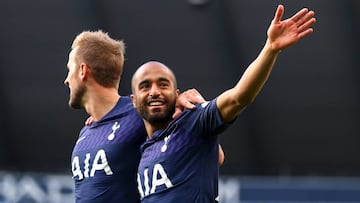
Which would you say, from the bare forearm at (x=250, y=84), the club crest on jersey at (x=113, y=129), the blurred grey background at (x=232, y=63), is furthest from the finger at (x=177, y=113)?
the blurred grey background at (x=232, y=63)

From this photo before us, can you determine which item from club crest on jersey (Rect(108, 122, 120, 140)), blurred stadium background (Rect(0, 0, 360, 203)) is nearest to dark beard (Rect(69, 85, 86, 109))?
club crest on jersey (Rect(108, 122, 120, 140))

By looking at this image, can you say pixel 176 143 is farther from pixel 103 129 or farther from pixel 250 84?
pixel 103 129

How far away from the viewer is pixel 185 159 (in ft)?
16.1

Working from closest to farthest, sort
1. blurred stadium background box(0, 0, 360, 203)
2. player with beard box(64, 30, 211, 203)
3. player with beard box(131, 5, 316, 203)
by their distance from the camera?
player with beard box(131, 5, 316, 203), player with beard box(64, 30, 211, 203), blurred stadium background box(0, 0, 360, 203)

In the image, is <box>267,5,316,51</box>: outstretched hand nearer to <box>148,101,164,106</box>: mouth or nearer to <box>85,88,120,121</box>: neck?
<box>148,101,164,106</box>: mouth

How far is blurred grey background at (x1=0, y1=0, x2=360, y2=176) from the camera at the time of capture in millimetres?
12875

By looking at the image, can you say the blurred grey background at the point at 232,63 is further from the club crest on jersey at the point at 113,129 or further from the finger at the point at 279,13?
the finger at the point at 279,13

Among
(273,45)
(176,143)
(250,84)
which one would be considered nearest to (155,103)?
(176,143)

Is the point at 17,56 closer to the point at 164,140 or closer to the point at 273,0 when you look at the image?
the point at 273,0

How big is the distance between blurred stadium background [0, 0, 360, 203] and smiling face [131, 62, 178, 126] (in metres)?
7.56

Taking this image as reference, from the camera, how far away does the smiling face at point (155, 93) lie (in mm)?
4891

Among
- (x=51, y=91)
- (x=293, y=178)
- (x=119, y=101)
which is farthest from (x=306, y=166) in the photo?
(x=119, y=101)

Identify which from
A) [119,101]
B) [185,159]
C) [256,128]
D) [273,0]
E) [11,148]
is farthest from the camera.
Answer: [11,148]

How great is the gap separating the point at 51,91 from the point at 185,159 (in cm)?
930
